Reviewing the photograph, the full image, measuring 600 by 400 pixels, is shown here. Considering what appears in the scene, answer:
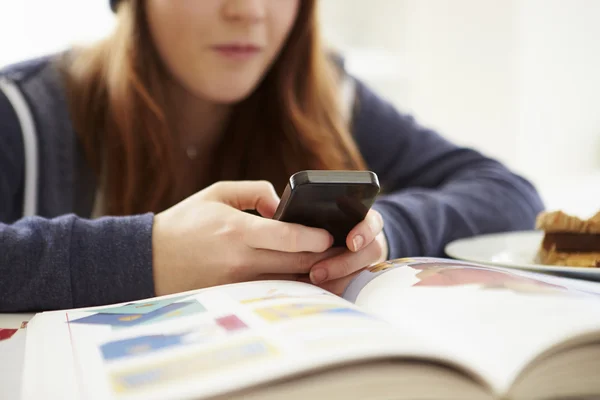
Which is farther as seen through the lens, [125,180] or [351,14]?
[351,14]

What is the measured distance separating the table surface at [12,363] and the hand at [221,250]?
12 centimetres

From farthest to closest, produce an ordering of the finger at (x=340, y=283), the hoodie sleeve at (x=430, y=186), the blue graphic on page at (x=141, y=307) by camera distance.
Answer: the hoodie sleeve at (x=430, y=186)
the finger at (x=340, y=283)
the blue graphic on page at (x=141, y=307)

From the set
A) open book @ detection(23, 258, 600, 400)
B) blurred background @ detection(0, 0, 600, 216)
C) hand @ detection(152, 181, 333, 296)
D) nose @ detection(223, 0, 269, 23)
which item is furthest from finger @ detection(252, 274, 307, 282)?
blurred background @ detection(0, 0, 600, 216)

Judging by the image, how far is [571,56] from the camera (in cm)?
168

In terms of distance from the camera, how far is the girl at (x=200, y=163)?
439 millimetres

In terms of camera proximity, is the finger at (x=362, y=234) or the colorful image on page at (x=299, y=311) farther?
the finger at (x=362, y=234)

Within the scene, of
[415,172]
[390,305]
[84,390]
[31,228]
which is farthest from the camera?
[415,172]

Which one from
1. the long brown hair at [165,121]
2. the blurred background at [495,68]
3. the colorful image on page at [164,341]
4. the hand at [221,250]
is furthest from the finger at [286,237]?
the blurred background at [495,68]

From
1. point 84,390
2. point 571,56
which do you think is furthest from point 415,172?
point 571,56

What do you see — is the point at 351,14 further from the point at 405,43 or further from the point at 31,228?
the point at 31,228

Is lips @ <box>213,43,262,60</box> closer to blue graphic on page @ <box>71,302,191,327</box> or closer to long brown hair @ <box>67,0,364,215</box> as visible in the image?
long brown hair @ <box>67,0,364,215</box>

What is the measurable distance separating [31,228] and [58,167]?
279 mm

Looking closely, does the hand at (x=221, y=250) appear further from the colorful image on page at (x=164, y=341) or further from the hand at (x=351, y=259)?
the colorful image on page at (x=164, y=341)

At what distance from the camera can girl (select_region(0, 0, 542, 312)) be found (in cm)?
44
